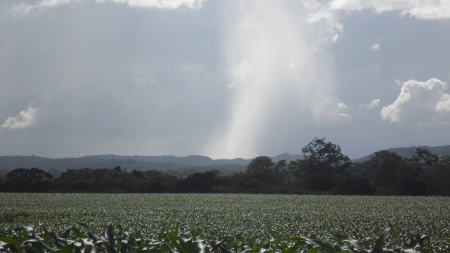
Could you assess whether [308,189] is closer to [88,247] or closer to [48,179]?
[48,179]

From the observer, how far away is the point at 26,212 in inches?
1051

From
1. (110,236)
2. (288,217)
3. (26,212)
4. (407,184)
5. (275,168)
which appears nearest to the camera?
(110,236)

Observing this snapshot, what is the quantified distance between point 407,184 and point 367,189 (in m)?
4.87

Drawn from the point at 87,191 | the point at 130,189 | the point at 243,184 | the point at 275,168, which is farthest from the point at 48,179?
the point at 275,168

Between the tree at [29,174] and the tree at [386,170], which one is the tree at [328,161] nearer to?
the tree at [386,170]

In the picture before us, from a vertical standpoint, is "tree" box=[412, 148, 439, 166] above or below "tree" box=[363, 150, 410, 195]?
above

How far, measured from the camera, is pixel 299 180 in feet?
221

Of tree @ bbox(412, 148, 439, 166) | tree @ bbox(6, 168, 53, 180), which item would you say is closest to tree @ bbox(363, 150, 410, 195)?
tree @ bbox(412, 148, 439, 166)

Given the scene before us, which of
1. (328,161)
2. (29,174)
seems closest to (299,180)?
(328,161)

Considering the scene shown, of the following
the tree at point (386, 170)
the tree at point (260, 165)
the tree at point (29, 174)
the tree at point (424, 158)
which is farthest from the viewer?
the tree at point (260, 165)

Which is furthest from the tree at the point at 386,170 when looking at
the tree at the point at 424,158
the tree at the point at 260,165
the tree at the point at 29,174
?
the tree at the point at 29,174

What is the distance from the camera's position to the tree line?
→ 179 ft

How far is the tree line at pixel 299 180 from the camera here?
179 ft

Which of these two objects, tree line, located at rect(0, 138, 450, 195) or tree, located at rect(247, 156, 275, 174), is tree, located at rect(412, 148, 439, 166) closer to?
tree line, located at rect(0, 138, 450, 195)
